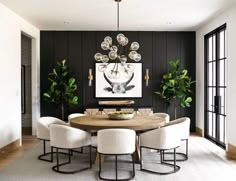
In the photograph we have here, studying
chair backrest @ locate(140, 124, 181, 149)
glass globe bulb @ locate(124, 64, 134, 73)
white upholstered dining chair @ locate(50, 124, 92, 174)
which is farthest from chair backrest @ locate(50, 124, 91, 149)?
glass globe bulb @ locate(124, 64, 134, 73)

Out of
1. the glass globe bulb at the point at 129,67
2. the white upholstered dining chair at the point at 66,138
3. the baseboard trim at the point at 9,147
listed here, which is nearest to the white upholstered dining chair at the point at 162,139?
the white upholstered dining chair at the point at 66,138

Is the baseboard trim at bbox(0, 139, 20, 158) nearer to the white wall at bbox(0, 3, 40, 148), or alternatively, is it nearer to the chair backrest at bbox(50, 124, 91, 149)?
the white wall at bbox(0, 3, 40, 148)

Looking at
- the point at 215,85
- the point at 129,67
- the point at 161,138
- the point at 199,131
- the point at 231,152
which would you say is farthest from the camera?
the point at 199,131

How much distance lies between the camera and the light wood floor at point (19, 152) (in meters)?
5.15

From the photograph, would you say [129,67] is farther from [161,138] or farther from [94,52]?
[94,52]

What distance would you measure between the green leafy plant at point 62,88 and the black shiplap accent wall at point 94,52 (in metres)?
0.47

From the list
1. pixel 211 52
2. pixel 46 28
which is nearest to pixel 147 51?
pixel 211 52

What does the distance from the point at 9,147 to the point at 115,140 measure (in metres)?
2.92

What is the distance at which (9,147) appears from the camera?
5.91m

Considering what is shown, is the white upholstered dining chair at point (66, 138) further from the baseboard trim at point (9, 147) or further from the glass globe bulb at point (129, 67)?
the glass globe bulb at point (129, 67)

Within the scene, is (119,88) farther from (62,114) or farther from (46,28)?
(46,28)

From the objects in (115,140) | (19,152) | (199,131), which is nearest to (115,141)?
(115,140)

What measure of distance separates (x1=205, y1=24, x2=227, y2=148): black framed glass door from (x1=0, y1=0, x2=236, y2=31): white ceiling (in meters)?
0.58

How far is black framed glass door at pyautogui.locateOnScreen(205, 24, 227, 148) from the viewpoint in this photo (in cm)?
637
